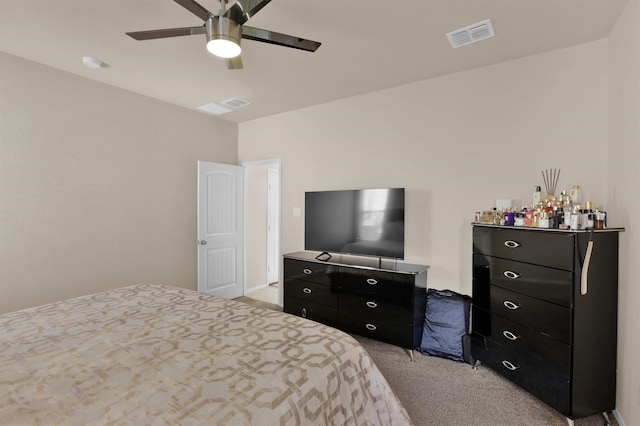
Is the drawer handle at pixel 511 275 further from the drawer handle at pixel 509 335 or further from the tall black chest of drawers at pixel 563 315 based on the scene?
the drawer handle at pixel 509 335

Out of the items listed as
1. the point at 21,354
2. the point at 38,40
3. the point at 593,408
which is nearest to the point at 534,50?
the point at 593,408

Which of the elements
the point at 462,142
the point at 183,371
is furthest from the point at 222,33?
the point at 462,142

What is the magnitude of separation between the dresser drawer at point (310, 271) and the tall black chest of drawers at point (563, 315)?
162 centimetres

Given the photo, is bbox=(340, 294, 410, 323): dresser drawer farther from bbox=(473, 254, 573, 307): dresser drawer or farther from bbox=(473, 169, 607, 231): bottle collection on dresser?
bbox=(473, 169, 607, 231): bottle collection on dresser

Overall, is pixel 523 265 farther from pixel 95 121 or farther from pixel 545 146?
pixel 95 121

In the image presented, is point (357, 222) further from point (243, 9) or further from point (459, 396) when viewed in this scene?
point (243, 9)

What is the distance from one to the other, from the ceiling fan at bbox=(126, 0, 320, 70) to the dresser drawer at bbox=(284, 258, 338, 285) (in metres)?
2.18

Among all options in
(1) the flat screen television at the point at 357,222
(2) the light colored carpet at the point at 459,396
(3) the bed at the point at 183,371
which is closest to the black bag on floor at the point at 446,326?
(2) the light colored carpet at the point at 459,396

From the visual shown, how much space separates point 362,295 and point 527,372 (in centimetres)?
142

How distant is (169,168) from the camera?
159 inches

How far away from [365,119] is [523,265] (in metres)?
2.22

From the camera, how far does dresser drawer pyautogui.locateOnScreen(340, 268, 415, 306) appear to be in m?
2.81

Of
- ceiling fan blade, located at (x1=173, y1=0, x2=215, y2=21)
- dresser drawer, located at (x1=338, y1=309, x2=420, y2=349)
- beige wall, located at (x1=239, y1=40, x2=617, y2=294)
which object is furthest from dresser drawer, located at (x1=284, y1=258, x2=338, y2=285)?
ceiling fan blade, located at (x1=173, y1=0, x2=215, y2=21)

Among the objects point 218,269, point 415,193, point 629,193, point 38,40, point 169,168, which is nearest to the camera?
point 629,193
